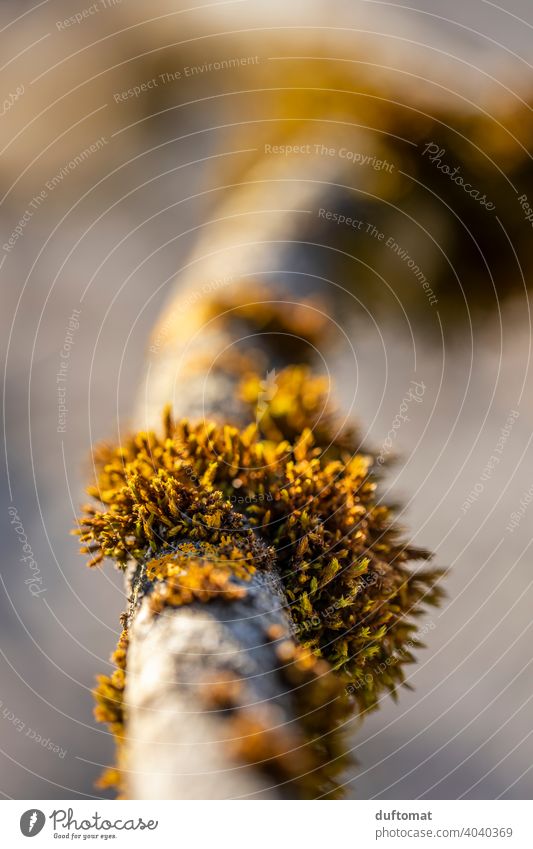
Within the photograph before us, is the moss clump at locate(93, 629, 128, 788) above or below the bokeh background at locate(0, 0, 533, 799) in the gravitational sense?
below

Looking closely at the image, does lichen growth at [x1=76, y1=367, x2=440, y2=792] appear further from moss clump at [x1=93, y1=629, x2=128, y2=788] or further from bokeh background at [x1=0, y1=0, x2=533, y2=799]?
bokeh background at [x1=0, y1=0, x2=533, y2=799]

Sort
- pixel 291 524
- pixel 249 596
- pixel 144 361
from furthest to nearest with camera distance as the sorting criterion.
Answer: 1. pixel 144 361
2. pixel 291 524
3. pixel 249 596

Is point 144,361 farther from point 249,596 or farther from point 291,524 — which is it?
point 249,596
